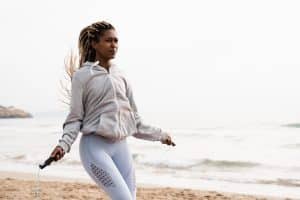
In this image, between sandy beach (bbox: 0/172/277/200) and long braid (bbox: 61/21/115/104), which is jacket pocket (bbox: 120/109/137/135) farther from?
sandy beach (bbox: 0/172/277/200)

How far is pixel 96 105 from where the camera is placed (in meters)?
2.54

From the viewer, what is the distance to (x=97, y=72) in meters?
2.52

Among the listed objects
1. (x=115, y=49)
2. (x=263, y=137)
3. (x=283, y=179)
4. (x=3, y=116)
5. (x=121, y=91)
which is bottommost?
(x=3, y=116)

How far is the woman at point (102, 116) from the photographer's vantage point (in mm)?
2477

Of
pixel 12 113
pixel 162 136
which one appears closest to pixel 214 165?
pixel 162 136

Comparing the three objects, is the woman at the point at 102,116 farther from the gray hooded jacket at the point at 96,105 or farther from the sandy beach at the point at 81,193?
the sandy beach at the point at 81,193

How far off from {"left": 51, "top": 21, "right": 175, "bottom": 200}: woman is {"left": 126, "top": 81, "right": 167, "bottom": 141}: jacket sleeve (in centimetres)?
6

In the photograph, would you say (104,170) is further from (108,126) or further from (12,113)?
(12,113)

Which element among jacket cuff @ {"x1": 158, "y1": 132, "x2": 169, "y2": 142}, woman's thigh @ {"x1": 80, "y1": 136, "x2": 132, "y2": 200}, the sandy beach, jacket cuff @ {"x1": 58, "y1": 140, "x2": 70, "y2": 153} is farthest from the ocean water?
jacket cuff @ {"x1": 58, "y1": 140, "x2": 70, "y2": 153}

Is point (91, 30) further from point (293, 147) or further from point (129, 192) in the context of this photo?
point (293, 147)

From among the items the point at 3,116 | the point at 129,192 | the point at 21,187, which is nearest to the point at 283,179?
the point at 21,187

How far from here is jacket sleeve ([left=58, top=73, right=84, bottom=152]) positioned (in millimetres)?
2477

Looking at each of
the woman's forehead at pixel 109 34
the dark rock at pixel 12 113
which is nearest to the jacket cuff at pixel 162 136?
the woman's forehead at pixel 109 34

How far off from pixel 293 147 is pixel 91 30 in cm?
1431
